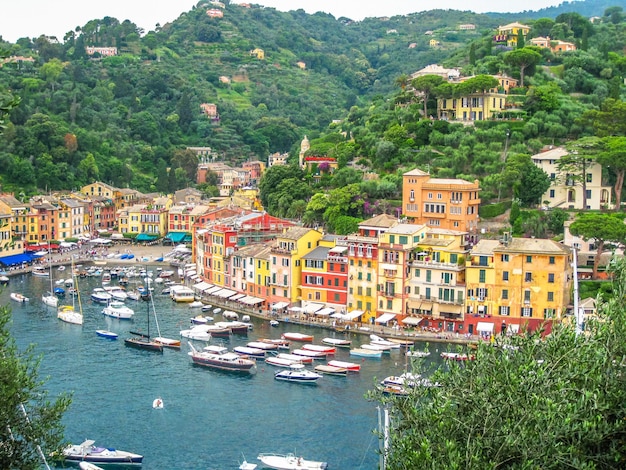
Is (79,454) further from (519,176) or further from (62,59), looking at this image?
(62,59)

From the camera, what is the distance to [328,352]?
142 ft

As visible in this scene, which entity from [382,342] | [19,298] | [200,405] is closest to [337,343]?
[382,342]

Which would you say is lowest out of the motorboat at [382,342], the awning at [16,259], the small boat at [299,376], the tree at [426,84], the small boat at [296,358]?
the small boat at [299,376]

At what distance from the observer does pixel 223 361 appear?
41656mm

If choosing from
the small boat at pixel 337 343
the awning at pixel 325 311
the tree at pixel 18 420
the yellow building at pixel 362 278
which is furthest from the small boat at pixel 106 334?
the tree at pixel 18 420

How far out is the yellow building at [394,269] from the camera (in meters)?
48.3

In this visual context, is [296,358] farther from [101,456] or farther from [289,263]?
[101,456]

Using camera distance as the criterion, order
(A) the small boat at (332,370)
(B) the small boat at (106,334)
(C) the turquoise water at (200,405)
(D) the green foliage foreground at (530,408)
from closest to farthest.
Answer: (D) the green foliage foreground at (530,408), (C) the turquoise water at (200,405), (A) the small boat at (332,370), (B) the small boat at (106,334)

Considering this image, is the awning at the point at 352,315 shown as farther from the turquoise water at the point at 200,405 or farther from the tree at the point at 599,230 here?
the tree at the point at 599,230

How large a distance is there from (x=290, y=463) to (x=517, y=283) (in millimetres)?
19844

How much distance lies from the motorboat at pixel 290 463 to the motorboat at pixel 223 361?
36.5 feet

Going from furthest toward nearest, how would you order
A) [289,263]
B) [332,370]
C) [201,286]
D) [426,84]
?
[426,84], [201,286], [289,263], [332,370]

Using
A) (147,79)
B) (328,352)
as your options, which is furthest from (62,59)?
(328,352)

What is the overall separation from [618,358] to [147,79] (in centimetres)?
11214
